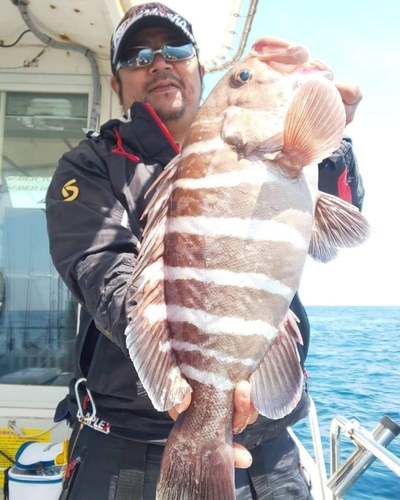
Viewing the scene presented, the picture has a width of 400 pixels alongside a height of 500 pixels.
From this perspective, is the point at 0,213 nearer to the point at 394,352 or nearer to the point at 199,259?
the point at 199,259

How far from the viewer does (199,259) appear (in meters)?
1.26

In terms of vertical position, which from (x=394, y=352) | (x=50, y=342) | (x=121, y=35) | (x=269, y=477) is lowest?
(x=394, y=352)

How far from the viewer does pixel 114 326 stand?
1455 mm

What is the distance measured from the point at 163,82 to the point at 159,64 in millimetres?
84

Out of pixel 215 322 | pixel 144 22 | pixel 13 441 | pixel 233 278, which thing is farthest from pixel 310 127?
pixel 13 441

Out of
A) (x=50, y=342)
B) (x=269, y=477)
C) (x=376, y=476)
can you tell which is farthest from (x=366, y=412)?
(x=269, y=477)

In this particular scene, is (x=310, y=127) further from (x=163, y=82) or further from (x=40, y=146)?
(x=40, y=146)

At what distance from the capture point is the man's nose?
233cm

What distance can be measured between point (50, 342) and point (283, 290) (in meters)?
3.02

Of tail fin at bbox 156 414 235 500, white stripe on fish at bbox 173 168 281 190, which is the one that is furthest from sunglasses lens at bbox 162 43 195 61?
tail fin at bbox 156 414 235 500

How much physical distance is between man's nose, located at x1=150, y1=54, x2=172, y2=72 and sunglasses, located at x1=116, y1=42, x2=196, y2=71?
0.04ft

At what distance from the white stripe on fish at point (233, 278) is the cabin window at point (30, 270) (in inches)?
110

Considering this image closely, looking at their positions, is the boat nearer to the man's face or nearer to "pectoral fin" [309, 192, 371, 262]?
the man's face

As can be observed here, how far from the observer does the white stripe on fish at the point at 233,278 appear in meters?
1.24
